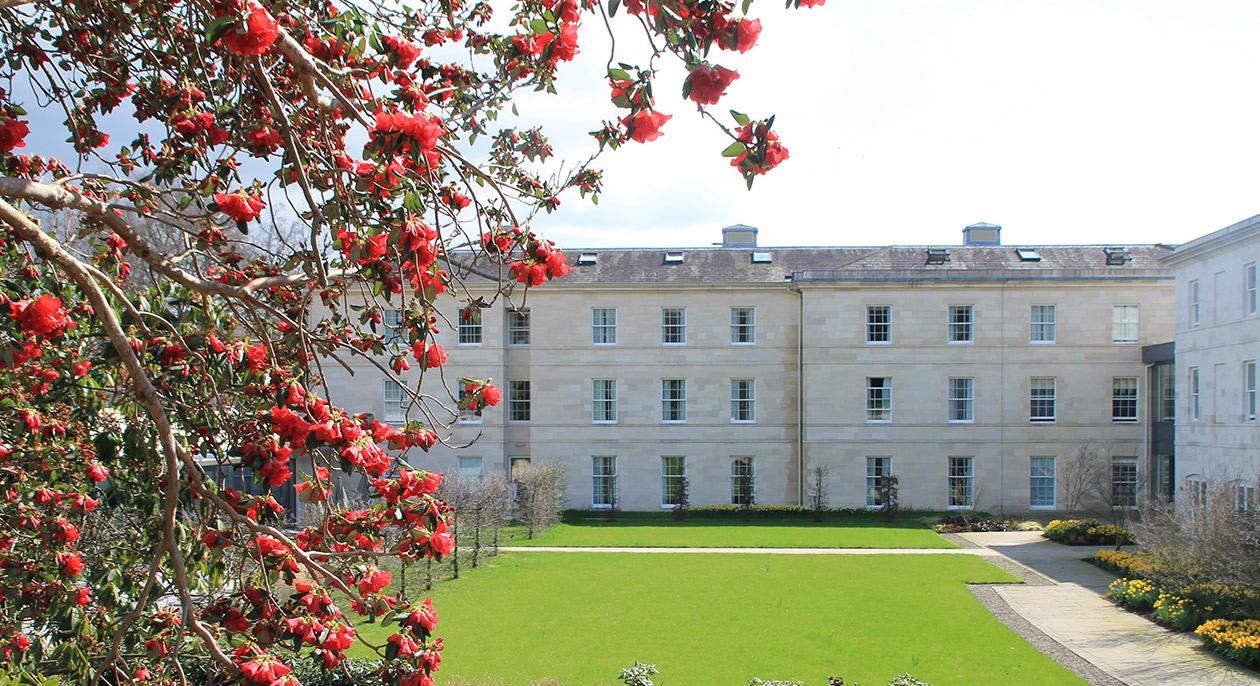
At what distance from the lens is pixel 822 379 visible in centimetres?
3031

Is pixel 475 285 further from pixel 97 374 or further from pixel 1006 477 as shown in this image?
pixel 97 374

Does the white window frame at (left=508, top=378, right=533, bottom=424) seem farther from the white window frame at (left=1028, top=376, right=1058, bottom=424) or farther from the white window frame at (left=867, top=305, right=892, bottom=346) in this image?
the white window frame at (left=1028, top=376, right=1058, bottom=424)

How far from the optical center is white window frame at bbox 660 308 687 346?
31.1 meters

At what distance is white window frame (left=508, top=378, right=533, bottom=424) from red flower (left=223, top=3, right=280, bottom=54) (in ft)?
94.3

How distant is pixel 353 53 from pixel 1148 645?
47.8 ft

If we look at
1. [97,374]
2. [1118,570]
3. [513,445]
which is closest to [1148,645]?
[1118,570]

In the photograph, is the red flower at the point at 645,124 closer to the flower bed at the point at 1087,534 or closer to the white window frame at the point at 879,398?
the flower bed at the point at 1087,534

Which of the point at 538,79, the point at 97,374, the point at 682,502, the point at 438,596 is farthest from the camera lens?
the point at 682,502

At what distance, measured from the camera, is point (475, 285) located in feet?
A: 98.3

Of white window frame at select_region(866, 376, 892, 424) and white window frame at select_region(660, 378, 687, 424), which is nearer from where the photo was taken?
white window frame at select_region(866, 376, 892, 424)

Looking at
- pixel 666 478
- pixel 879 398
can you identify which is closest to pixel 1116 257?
pixel 879 398

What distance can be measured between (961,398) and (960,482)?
116 inches

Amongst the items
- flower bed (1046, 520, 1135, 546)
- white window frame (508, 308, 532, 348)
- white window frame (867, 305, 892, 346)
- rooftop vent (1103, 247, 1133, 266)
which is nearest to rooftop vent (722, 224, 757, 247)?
white window frame (867, 305, 892, 346)

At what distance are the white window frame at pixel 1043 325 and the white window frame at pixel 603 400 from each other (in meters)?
14.8
